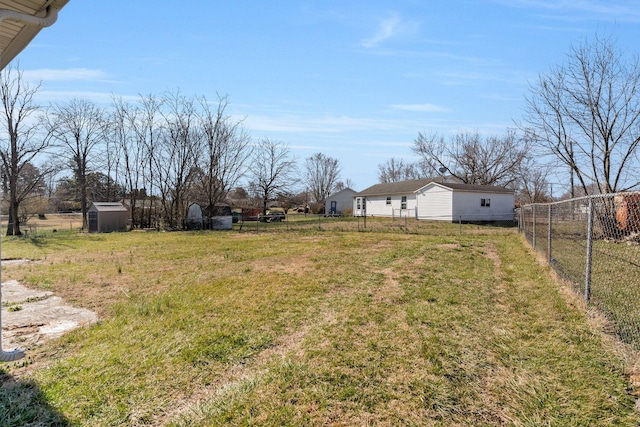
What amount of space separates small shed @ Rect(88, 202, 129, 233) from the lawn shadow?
65.2 feet

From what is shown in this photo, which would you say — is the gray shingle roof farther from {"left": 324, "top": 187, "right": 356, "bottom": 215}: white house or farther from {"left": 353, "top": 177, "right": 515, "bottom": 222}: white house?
{"left": 324, "top": 187, "right": 356, "bottom": 215}: white house

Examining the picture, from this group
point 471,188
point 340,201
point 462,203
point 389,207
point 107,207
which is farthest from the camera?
point 340,201

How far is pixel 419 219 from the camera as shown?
26375 mm

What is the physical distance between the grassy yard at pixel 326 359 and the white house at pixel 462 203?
18.5 meters

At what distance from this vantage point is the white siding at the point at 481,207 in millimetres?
24016

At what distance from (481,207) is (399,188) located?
23.8 ft

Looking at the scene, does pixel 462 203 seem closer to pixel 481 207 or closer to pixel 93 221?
pixel 481 207

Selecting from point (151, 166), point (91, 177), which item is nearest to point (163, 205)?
point (151, 166)

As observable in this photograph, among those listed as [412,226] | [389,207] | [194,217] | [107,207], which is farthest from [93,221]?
[389,207]

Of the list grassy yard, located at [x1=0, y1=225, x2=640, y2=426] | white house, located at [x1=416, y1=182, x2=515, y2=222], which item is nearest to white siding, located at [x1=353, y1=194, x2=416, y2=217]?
white house, located at [x1=416, y1=182, x2=515, y2=222]

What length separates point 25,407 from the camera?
8.16 ft

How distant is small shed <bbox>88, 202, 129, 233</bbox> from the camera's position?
65.9 feet

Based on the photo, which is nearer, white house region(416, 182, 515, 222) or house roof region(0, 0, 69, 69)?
house roof region(0, 0, 69, 69)

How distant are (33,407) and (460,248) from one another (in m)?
10.4
